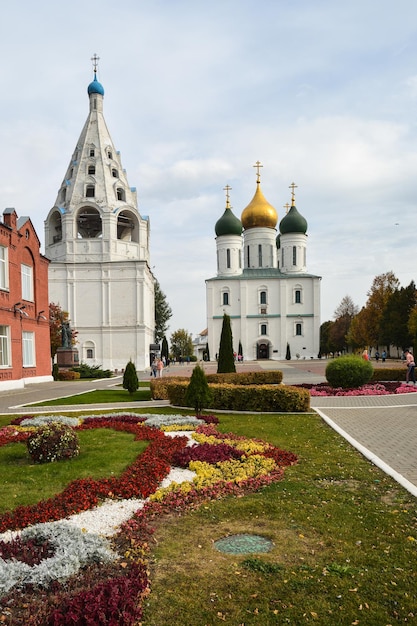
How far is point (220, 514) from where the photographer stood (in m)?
6.58

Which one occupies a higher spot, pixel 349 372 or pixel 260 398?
pixel 349 372

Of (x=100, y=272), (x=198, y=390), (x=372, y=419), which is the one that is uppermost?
(x=100, y=272)

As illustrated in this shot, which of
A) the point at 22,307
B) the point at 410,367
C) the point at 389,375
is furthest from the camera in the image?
the point at 22,307

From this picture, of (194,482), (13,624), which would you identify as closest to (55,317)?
(194,482)

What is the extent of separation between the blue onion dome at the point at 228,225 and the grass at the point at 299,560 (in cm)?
6534

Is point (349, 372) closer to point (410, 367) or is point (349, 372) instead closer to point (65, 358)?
point (410, 367)

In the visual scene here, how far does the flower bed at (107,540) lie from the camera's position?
4.16 metres

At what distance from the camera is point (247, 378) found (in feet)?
76.1

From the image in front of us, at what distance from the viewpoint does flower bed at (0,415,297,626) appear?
4164 millimetres

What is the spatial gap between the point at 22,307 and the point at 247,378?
40.7ft

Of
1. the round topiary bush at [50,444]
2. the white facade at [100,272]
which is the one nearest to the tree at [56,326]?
the white facade at [100,272]

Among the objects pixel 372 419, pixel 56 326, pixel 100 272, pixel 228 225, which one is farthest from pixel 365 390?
pixel 228 225

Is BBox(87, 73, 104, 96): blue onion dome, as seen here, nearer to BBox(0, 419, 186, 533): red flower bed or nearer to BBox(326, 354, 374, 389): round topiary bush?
BBox(326, 354, 374, 389): round topiary bush

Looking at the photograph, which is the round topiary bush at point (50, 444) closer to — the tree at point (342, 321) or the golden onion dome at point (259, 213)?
the golden onion dome at point (259, 213)
